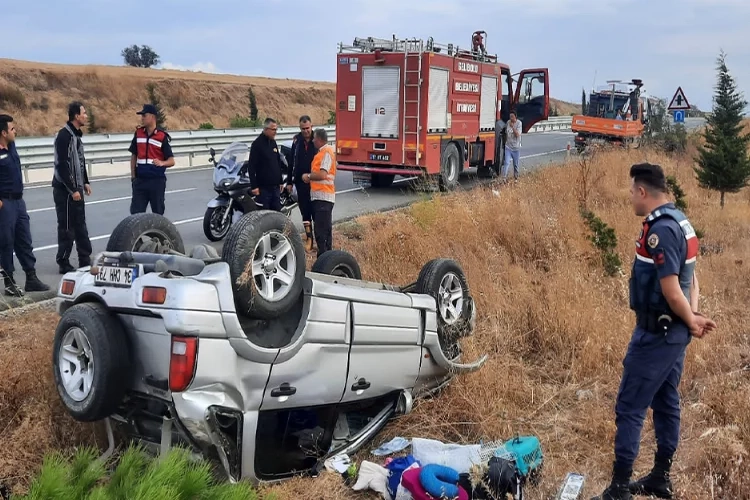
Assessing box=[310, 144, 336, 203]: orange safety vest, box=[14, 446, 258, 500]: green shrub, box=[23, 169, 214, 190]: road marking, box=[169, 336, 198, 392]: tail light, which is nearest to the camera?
box=[14, 446, 258, 500]: green shrub

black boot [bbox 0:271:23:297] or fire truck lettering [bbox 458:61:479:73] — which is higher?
fire truck lettering [bbox 458:61:479:73]

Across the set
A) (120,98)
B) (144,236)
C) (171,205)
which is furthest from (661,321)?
(120,98)

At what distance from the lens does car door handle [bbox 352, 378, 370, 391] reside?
4024 millimetres

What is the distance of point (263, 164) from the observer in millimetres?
8836

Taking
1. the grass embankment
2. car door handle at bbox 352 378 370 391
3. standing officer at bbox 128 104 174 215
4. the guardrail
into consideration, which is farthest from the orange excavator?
car door handle at bbox 352 378 370 391

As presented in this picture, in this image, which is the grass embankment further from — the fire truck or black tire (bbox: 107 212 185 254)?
the fire truck

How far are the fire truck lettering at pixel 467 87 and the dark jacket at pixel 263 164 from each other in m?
7.74

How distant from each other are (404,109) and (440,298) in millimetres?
9879

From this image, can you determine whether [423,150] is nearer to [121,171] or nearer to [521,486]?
[121,171]

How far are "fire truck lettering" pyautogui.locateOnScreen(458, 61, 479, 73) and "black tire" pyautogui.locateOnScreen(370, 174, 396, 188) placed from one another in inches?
111

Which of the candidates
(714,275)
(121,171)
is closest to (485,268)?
(714,275)

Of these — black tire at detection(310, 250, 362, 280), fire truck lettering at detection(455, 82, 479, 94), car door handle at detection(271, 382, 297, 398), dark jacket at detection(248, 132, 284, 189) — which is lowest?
car door handle at detection(271, 382, 297, 398)

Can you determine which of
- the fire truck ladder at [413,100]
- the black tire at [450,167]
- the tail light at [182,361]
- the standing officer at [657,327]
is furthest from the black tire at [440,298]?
the black tire at [450,167]

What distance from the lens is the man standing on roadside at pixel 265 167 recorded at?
8773 mm
